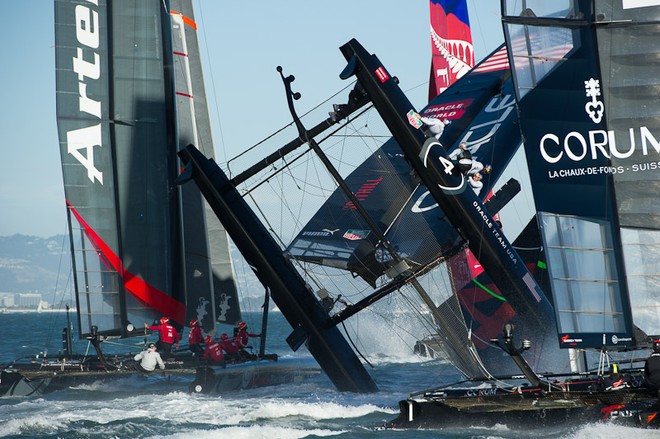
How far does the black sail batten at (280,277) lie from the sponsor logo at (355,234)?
96 centimetres

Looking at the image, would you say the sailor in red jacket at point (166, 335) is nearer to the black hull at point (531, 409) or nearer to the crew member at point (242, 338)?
the crew member at point (242, 338)

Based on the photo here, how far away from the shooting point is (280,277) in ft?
51.2

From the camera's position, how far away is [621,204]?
A: 474 inches

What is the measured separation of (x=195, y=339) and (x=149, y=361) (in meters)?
2.03

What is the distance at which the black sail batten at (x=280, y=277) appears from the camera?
15.5 m

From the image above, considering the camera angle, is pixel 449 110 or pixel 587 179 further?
pixel 449 110

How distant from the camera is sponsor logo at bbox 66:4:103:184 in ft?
61.2

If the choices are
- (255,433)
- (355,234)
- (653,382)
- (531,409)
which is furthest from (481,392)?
(355,234)

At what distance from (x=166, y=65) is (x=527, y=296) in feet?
29.3

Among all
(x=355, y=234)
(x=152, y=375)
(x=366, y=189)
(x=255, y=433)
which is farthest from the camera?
(x=152, y=375)

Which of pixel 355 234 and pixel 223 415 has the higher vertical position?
pixel 355 234

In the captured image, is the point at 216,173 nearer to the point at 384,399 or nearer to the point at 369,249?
the point at 369,249

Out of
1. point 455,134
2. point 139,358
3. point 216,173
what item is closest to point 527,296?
point 455,134

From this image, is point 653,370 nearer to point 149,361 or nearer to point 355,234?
point 355,234
